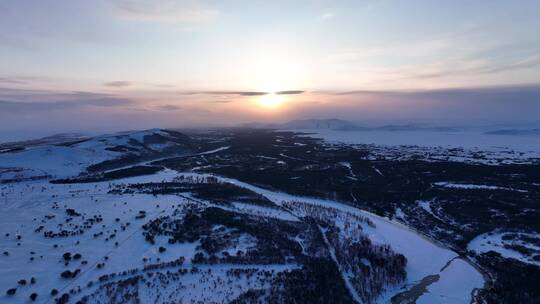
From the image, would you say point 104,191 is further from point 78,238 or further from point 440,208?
point 440,208

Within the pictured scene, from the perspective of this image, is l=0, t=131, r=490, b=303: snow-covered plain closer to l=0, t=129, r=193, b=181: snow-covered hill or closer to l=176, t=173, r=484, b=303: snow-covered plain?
l=176, t=173, r=484, b=303: snow-covered plain

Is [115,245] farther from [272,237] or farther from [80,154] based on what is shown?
[80,154]

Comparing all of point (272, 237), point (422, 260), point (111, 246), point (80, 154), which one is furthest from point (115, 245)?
point (80, 154)

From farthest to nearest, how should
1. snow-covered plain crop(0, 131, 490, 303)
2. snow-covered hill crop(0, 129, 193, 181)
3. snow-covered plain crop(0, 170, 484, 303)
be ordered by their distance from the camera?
snow-covered hill crop(0, 129, 193, 181), snow-covered plain crop(0, 170, 484, 303), snow-covered plain crop(0, 131, 490, 303)

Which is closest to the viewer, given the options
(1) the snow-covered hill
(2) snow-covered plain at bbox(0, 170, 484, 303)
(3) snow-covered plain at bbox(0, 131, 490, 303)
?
(3) snow-covered plain at bbox(0, 131, 490, 303)

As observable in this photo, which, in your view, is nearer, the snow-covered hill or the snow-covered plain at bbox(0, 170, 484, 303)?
the snow-covered plain at bbox(0, 170, 484, 303)

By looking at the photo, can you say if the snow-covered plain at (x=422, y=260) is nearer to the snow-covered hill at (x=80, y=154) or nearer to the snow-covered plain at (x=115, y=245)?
the snow-covered plain at (x=115, y=245)

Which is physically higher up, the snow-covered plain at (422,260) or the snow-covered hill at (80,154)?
the snow-covered plain at (422,260)

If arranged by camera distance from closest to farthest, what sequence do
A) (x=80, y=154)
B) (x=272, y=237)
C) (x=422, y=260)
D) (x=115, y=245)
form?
(x=422, y=260)
(x=115, y=245)
(x=272, y=237)
(x=80, y=154)

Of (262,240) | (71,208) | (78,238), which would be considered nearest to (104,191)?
(71,208)

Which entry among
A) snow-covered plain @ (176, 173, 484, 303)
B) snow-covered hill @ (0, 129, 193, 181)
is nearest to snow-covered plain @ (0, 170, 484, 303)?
snow-covered plain @ (176, 173, 484, 303)

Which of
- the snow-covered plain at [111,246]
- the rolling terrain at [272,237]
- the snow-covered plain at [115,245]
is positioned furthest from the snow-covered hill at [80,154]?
the snow-covered plain at [111,246]

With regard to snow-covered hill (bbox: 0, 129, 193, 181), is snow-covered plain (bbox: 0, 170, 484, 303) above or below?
above
